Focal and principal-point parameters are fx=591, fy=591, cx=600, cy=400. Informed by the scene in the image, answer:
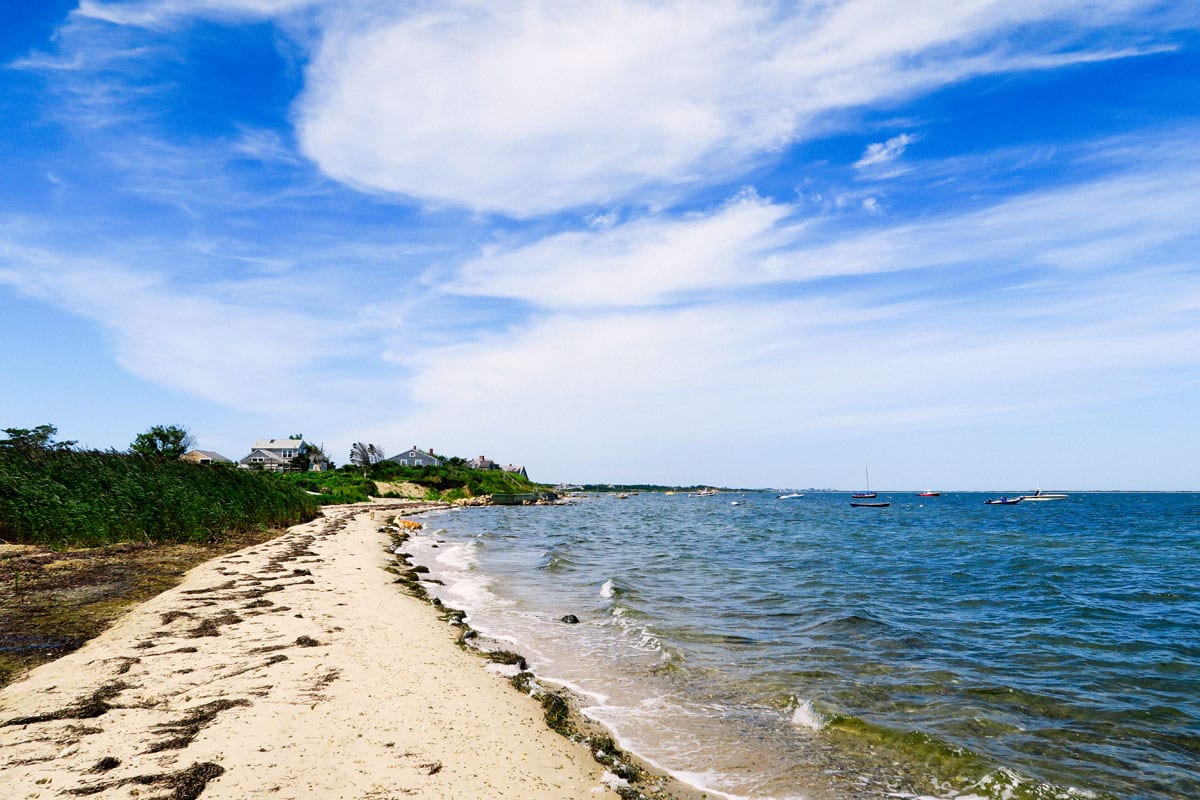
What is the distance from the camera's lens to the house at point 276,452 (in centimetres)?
9819

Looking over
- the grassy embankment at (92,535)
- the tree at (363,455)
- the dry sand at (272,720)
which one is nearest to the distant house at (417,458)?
the tree at (363,455)

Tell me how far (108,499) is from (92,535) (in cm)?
159

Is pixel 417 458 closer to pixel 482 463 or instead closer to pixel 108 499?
pixel 482 463

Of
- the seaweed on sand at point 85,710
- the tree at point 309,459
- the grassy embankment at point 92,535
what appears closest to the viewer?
the seaweed on sand at point 85,710

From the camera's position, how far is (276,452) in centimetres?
10431

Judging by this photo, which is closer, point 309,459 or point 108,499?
point 108,499

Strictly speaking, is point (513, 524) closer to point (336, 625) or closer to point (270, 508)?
point (270, 508)

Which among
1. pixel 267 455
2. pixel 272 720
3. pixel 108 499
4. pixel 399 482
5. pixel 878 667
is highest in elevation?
pixel 267 455

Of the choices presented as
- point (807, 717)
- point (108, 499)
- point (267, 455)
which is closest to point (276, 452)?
point (267, 455)

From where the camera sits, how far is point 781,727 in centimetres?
909

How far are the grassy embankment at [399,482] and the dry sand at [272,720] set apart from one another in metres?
55.9

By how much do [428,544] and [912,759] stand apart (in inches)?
1274

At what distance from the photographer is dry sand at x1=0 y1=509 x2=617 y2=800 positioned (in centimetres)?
550

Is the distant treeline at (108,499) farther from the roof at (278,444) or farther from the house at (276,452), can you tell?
the roof at (278,444)
